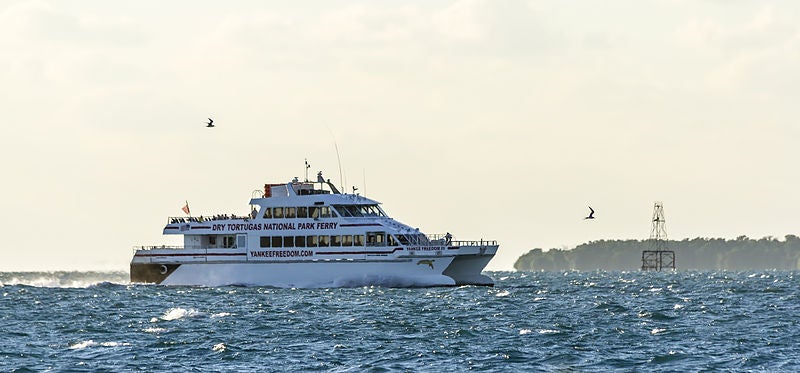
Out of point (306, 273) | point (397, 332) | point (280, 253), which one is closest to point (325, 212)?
point (280, 253)

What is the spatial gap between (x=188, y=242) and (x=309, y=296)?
15.5 m

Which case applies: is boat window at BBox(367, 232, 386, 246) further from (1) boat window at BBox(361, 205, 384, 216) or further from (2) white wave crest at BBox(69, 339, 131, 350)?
(2) white wave crest at BBox(69, 339, 131, 350)

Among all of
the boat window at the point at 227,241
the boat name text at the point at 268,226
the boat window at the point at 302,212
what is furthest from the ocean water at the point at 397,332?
the boat window at the point at 227,241

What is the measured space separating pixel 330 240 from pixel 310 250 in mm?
1231

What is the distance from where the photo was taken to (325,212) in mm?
70375

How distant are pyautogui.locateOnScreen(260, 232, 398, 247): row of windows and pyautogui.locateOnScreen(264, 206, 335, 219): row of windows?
121 cm

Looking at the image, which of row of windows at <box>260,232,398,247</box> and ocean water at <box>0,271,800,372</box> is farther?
row of windows at <box>260,232,398,247</box>

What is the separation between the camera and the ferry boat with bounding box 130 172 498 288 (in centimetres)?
6775

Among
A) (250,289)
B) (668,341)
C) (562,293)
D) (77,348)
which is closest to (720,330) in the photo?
(668,341)

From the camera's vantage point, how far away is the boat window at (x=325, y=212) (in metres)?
70.2

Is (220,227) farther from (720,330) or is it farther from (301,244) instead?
(720,330)

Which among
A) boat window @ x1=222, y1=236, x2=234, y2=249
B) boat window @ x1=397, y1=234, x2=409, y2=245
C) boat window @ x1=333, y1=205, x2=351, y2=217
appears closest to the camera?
boat window @ x1=397, y1=234, x2=409, y2=245

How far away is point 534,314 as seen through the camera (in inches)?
1921

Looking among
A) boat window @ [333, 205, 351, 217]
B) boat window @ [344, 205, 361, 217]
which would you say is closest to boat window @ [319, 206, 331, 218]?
boat window @ [333, 205, 351, 217]
